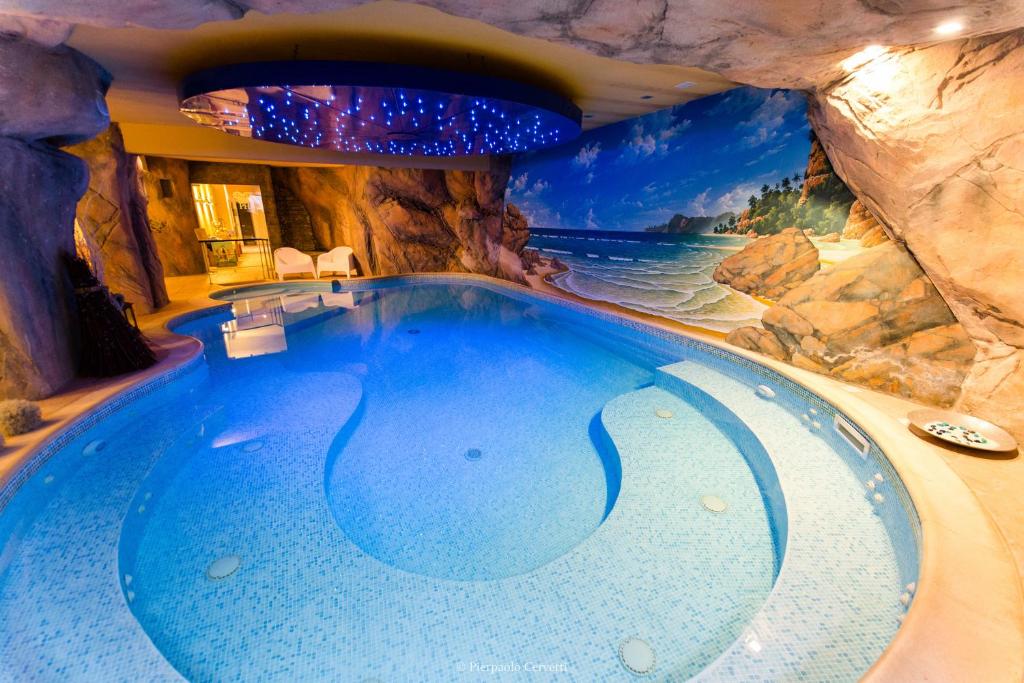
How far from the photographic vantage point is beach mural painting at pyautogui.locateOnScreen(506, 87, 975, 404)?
3.83 meters

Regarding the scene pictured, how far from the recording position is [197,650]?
191 cm

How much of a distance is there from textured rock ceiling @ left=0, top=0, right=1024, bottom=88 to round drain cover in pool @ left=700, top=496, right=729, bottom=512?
9.58ft

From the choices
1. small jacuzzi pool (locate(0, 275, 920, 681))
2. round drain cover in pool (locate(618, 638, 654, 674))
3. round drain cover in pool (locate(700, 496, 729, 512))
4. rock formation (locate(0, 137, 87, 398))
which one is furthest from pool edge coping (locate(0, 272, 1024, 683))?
round drain cover in pool (locate(700, 496, 729, 512))

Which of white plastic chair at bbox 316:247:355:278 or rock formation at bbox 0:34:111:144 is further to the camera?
white plastic chair at bbox 316:247:355:278

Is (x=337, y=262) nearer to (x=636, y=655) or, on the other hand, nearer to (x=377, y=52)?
(x=377, y=52)

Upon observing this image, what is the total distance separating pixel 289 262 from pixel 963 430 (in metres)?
12.8

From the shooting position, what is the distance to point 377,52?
4035 millimetres

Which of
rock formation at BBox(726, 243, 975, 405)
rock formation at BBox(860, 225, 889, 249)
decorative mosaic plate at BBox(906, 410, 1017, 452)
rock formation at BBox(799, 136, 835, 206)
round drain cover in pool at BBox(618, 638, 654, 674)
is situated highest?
rock formation at BBox(799, 136, 835, 206)

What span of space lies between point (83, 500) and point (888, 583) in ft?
16.0

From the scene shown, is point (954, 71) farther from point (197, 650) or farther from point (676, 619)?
point (197, 650)

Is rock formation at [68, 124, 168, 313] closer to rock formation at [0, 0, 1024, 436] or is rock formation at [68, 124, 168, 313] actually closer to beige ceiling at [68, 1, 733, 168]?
beige ceiling at [68, 1, 733, 168]

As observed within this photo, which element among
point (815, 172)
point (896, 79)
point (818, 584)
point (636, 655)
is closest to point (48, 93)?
point (636, 655)

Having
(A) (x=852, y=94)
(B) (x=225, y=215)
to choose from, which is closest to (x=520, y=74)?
(A) (x=852, y=94)

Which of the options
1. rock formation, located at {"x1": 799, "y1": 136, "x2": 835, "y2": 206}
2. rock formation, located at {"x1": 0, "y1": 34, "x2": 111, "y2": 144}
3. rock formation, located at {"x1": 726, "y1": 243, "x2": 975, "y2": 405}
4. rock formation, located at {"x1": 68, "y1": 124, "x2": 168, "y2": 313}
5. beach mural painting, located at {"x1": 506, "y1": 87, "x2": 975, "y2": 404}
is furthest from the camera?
rock formation, located at {"x1": 68, "y1": 124, "x2": 168, "y2": 313}
